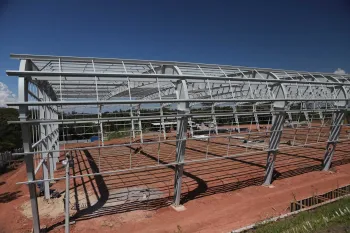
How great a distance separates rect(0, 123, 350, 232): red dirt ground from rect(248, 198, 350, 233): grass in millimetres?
1000

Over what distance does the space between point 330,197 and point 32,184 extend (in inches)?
424

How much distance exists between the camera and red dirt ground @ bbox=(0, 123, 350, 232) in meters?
7.82

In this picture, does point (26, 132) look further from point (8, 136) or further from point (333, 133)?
point (8, 136)

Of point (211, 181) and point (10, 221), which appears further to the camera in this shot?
point (211, 181)

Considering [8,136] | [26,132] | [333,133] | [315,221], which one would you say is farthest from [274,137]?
[8,136]

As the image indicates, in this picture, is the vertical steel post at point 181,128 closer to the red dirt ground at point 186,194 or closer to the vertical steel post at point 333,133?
the red dirt ground at point 186,194

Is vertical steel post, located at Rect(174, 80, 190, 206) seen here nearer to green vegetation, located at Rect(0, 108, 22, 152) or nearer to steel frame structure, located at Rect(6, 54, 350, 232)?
steel frame structure, located at Rect(6, 54, 350, 232)

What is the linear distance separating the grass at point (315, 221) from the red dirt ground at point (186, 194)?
1000mm

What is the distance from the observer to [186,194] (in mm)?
10195

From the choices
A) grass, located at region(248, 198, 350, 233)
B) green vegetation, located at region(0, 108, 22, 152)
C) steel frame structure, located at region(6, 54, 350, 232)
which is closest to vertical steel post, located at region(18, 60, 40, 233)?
steel frame structure, located at region(6, 54, 350, 232)

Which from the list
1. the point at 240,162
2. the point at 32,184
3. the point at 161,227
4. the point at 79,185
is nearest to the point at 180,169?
the point at 161,227

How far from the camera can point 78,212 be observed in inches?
334

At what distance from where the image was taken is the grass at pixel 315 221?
640 cm

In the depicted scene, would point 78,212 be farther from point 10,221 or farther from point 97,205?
point 10,221
